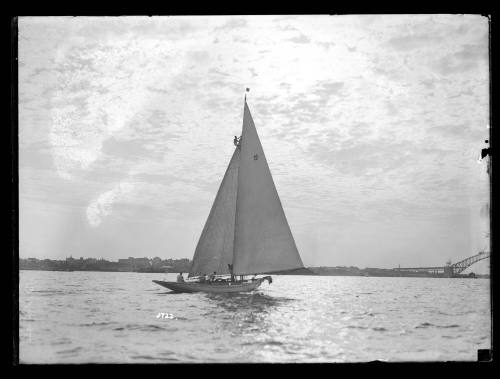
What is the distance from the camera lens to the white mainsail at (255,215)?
25453 mm

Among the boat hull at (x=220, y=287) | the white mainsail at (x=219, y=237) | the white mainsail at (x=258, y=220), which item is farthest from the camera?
the boat hull at (x=220, y=287)

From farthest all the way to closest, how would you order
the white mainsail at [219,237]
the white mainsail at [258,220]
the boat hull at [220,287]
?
the boat hull at [220,287] → the white mainsail at [219,237] → the white mainsail at [258,220]

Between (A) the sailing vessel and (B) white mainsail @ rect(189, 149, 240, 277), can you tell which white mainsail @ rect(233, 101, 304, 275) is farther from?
(B) white mainsail @ rect(189, 149, 240, 277)

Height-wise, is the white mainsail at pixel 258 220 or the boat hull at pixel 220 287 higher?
the white mainsail at pixel 258 220

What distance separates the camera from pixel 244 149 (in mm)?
25516

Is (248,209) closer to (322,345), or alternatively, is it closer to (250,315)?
(250,315)

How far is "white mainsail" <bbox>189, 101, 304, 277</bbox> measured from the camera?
25.5m

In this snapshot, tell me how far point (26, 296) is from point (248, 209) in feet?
64.5

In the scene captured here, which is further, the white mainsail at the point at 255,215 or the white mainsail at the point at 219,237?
the white mainsail at the point at 219,237

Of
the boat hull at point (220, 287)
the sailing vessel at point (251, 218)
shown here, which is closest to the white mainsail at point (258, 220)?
the sailing vessel at point (251, 218)

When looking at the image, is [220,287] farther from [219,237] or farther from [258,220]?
[258,220]

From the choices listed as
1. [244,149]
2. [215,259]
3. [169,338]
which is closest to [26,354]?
[169,338]

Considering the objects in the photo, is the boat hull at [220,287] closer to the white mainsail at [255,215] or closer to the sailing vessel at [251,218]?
the sailing vessel at [251,218]

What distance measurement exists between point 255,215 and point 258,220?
290mm
